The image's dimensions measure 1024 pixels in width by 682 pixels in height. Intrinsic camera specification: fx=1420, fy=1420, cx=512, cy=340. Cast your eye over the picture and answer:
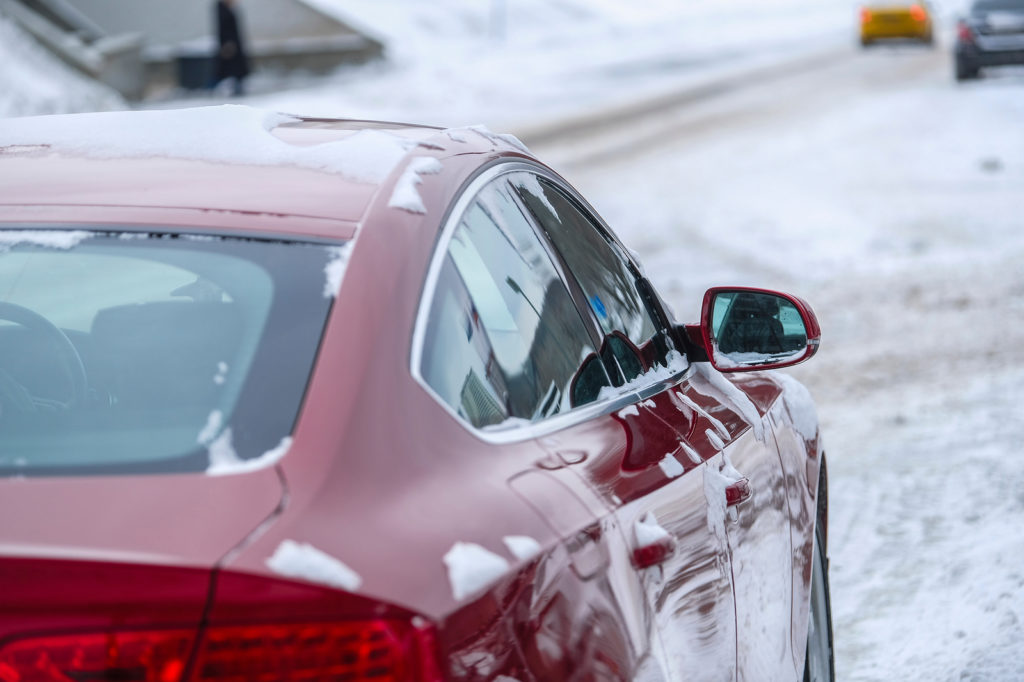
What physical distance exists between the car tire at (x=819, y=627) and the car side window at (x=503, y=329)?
116 cm

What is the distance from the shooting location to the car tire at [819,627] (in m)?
3.40

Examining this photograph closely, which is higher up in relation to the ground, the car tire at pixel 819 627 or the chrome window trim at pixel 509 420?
the chrome window trim at pixel 509 420

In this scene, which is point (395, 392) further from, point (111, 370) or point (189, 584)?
point (111, 370)

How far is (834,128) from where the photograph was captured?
803 inches

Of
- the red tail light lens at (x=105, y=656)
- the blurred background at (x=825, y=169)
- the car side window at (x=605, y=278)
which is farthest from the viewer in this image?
the blurred background at (x=825, y=169)

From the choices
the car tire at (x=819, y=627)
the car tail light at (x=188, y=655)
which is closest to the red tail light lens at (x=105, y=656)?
the car tail light at (x=188, y=655)

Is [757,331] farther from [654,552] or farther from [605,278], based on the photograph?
[654,552]

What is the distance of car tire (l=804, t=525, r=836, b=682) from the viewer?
11.2ft

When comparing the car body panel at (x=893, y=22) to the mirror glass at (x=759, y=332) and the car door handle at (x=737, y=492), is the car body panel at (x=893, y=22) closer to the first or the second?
the mirror glass at (x=759, y=332)

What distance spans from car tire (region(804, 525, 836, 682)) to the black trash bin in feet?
77.3

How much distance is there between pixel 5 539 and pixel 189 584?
230 millimetres

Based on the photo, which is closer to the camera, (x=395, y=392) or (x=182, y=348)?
(x=395, y=392)

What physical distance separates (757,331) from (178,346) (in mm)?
1515

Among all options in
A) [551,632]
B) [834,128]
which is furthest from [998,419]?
[834,128]
